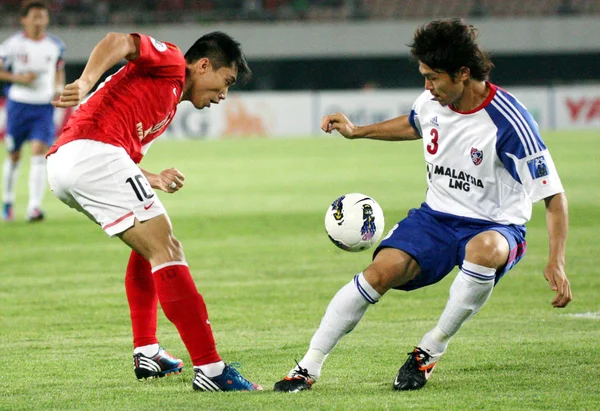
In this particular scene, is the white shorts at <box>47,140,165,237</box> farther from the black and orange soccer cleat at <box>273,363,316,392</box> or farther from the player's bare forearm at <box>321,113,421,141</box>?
the player's bare forearm at <box>321,113,421,141</box>

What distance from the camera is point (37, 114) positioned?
13727 millimetres

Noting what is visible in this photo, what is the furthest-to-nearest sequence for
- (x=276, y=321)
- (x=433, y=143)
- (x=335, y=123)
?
(x=276, y=321)
(x=335, y=123)
(x=433, y=143)

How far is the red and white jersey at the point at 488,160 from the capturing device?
16.4 feet

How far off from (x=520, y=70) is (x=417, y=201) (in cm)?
2955

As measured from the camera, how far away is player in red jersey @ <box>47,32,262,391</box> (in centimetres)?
483

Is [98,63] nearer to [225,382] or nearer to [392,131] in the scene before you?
[225,382]

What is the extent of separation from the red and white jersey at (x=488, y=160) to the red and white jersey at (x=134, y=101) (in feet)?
4.40

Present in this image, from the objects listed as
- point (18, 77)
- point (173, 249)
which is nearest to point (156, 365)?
point (173, 249)

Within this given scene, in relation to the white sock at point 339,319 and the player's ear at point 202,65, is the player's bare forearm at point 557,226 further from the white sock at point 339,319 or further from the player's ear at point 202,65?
the player's ear at point 202,65

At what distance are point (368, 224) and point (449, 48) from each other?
3.78 feet

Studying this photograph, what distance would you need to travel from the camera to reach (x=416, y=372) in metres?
5.02

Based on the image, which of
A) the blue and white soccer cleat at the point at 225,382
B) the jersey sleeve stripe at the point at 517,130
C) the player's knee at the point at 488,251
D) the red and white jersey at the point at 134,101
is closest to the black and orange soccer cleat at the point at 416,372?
the player's knee at the point at 488,251

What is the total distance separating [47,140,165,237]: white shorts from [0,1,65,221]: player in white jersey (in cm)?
878

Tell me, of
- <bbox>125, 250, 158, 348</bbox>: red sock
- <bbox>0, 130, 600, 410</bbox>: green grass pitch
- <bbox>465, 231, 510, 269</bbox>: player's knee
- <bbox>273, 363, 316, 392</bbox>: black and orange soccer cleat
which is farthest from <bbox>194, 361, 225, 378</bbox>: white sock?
<bbox>465, 231, 510, 269</bbox>: player's knee
